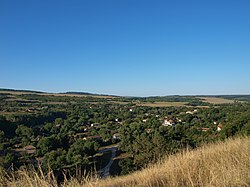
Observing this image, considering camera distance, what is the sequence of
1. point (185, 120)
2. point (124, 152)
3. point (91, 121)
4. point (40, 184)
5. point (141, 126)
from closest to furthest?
point (40, 184) < point (124, 152) < point (141, 126) < point (185, 120) < point (91, 121)

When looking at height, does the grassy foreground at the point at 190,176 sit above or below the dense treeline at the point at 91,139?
above

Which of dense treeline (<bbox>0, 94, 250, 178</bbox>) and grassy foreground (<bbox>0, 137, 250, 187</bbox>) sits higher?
grassy foreground (<bbox>0, 137, 250, 187</bbox>)

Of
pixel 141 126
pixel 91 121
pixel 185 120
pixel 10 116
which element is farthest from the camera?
pixel 91 121

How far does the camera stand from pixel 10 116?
54.1 meters

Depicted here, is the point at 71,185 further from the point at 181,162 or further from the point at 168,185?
the point at 181,162

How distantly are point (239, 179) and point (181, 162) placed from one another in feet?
4.91

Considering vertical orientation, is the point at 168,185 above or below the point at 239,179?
below

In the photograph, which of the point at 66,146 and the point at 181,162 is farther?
the point at 66,146

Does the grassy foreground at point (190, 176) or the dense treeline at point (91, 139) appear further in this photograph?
the dense treeline at point (91, 139)

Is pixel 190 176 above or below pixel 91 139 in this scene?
above

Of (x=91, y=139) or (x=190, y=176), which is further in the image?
(x=91, y=139)

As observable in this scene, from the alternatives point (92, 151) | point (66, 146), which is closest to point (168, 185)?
point (92, 151)

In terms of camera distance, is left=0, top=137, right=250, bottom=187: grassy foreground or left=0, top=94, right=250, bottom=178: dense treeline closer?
left=0, top=137, right=250, bottom=187: grassy foreground

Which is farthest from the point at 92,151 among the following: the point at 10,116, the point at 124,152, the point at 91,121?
the point at 91,121
